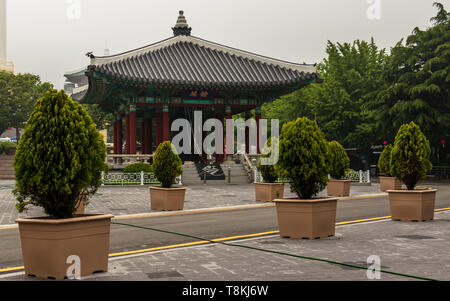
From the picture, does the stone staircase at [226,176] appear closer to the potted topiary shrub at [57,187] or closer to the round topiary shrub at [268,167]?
the round topiary shrub at [268,167]

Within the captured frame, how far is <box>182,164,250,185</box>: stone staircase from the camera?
29641 millimetres

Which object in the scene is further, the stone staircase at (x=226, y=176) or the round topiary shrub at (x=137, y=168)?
the stone staircase at (x=226, y=176)

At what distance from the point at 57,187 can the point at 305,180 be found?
208 inches

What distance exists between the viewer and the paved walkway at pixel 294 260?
650cm

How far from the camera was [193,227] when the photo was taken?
1194 cm

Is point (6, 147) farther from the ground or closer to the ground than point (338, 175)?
farther from the ground

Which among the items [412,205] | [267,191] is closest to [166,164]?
[267,191]

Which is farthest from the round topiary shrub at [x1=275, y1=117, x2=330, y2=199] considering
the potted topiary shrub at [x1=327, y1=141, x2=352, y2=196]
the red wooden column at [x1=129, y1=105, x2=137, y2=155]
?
the red wooden column at [x1=129, y1=105, x2=137, y2=155]

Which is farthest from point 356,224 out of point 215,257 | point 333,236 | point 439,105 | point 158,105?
point 439,105

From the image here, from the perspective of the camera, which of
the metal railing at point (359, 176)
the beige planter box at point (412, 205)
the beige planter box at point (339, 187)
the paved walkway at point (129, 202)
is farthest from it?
the metal railing at point (359, 176)

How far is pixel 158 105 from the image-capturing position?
107 ft

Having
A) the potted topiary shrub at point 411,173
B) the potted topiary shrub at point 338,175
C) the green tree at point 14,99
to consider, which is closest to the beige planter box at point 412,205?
the potted topiary shrub at point 411,173

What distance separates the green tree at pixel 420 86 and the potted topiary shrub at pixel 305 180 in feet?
83.9

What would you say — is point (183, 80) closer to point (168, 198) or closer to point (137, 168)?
point (137, 168)
